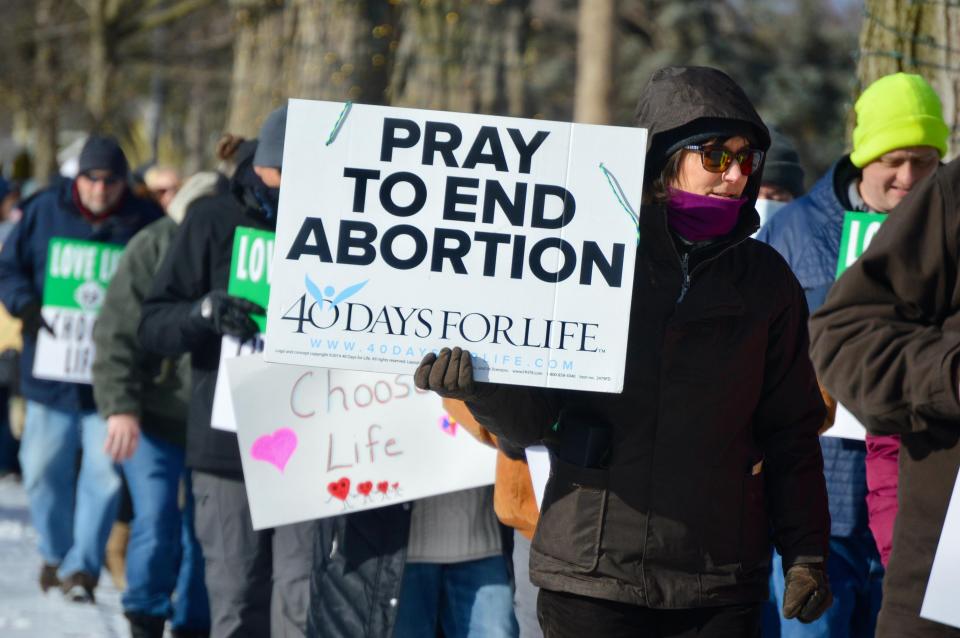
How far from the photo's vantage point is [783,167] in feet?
20.4

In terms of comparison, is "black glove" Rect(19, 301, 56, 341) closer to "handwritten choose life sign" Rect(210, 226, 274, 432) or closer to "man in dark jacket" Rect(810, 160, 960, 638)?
"handwritten choose life sign" Rect(210, 226, 274, 432)

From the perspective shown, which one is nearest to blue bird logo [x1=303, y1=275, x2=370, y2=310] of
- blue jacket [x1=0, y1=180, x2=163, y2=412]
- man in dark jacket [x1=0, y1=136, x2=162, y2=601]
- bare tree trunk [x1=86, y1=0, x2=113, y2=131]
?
man in dark jacket [x1=0, y1=136, x2=162, y2=601]

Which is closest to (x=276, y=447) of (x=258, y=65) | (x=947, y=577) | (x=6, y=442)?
(x=947, y=577)

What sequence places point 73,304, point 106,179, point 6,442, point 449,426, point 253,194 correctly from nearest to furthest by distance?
1. point 449,426
2. point 253,194
3. point 73,304
4. point 106,179
5. point 6,442

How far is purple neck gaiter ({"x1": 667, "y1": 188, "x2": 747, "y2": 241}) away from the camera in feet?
11.5

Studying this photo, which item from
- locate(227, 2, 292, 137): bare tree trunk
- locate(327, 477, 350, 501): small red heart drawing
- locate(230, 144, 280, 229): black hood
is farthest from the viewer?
locate(227, 2, 292, 137): bare tree trunk

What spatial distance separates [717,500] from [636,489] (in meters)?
0.18

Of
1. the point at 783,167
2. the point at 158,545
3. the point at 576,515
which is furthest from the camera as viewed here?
the point at 158,545

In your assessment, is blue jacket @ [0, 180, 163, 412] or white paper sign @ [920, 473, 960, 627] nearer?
white paper sign @ [920, 473, 960, 627]

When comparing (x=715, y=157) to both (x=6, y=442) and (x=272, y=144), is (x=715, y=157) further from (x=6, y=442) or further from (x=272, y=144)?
(x=6, y=442)

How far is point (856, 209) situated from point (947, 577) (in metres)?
2.22

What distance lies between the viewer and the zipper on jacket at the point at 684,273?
3.52 meters

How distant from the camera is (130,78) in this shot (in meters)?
33.4

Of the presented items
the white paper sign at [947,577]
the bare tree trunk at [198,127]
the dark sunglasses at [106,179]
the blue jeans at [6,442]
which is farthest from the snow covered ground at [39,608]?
the bare tree trunk at [198,127]
